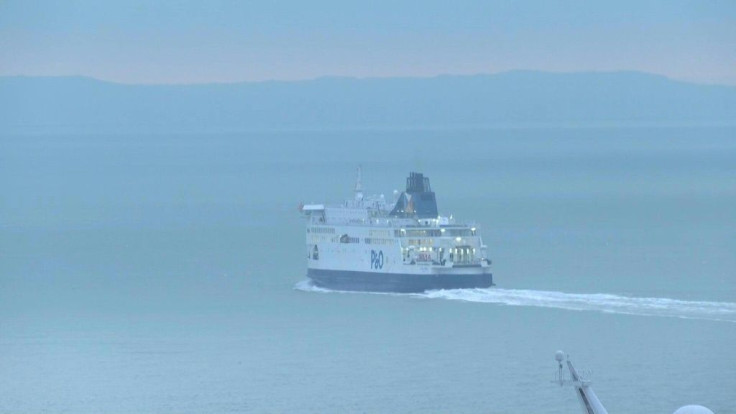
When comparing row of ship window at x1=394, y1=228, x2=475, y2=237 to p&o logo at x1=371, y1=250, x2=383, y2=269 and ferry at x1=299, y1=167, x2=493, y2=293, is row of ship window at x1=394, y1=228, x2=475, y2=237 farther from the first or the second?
p&o logo at x1=371, y1=250, x2=383, y2=269

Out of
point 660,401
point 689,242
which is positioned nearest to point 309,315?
point 660,401

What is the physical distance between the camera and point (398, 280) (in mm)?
65688

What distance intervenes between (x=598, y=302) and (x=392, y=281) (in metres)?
7.79

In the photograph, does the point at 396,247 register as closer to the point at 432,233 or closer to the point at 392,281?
the point at 392,281

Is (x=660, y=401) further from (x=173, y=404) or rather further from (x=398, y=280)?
(x=398, y=280)

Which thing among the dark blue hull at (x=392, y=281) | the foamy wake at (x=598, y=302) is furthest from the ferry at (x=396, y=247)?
the foamy wake at (x=598, y=302)

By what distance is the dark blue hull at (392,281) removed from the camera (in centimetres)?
6425

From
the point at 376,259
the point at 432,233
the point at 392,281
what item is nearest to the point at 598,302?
the point at 432,233

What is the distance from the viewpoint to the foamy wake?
58.9 m

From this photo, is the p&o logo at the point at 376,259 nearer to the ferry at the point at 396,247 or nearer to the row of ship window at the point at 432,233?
the ferry at the point at 396,247

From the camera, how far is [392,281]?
65.9 metres

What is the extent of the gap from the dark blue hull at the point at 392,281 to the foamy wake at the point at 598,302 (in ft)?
0.87

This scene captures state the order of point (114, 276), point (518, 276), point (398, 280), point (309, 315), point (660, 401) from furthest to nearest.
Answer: point (114, 276)
point (518, 276)
point (398, 280)
point (309, 315)
point (660, 401)

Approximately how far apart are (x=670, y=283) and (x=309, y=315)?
14.6 m
